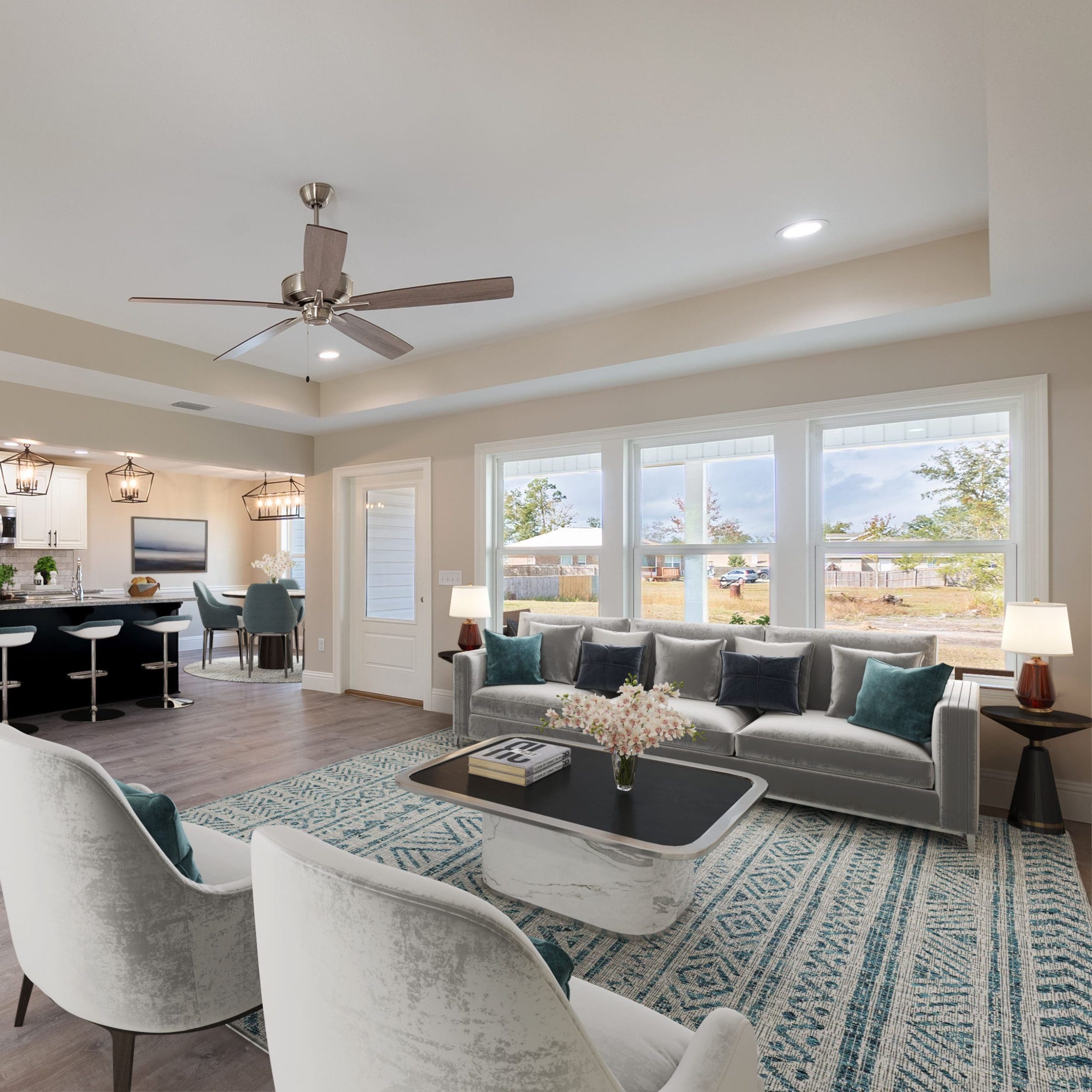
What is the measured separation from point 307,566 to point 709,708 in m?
4.43

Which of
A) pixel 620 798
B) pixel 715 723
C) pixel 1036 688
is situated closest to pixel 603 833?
pixel 620 798

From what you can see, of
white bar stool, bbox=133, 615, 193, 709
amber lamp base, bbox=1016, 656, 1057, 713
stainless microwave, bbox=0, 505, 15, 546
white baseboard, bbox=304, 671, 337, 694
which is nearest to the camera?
amber lamp base, bbox=1016, 656, 1057, 713

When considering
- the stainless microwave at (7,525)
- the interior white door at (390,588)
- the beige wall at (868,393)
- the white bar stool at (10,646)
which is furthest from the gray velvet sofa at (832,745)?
the stainless microwave at (7,525)

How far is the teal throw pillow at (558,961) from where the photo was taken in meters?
1.19

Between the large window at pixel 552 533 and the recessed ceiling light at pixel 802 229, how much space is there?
2172 mm

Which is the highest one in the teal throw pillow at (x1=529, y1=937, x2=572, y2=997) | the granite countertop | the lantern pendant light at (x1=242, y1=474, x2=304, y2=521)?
the lantern pendant light at (x1=242, y1=474, x2=304, y2=521)

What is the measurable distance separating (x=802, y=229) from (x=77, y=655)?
633cm

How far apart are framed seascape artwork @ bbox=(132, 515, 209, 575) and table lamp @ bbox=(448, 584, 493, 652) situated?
6.27 meters

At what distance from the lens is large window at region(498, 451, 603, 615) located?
17.3ft

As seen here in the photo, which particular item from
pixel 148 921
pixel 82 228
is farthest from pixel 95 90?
pixel 148 921

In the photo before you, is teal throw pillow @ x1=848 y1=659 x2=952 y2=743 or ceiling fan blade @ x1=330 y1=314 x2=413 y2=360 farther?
teal throw pillow @ x1=848 y1=659 x2=952 y2=743

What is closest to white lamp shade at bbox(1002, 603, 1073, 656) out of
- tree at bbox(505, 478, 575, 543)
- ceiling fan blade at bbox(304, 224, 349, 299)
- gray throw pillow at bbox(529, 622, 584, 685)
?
gray throw pillow at bbox(529, 622, 584, 685)

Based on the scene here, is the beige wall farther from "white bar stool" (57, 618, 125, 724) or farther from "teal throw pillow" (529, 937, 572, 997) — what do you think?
"teal throw pillow" (529, 937, 572, 997)

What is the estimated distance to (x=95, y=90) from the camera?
227 cm
